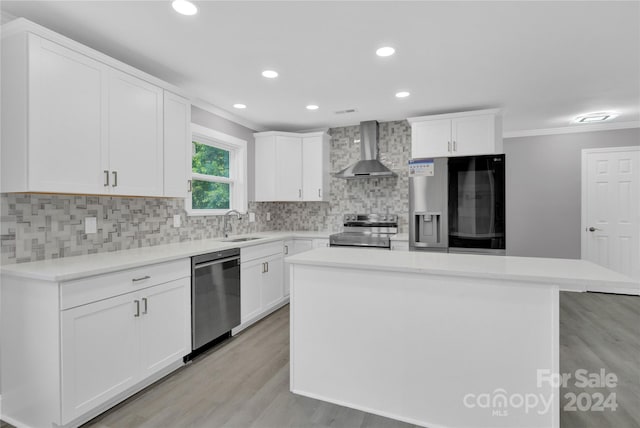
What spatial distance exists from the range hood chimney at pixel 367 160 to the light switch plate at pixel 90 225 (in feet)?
9.11

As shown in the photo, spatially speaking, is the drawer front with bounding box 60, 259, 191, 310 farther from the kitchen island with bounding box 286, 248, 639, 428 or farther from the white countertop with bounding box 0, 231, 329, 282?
the kitchen island with bounding box 286, 248, 639, 428

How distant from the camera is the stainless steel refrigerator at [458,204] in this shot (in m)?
3.58

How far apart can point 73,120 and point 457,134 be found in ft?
11.9

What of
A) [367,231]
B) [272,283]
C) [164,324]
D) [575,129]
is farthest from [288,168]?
[575,129]

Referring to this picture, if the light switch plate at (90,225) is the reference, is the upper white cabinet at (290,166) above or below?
above

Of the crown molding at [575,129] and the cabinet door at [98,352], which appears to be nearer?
the cabinet door at [98,352]

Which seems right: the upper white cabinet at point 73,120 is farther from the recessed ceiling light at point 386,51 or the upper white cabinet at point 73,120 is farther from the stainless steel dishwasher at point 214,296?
the recessed ceiling light at point 386,51

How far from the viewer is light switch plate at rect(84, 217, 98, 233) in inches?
94.1

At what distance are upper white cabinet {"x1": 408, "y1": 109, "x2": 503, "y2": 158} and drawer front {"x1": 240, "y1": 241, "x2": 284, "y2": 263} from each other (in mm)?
1996

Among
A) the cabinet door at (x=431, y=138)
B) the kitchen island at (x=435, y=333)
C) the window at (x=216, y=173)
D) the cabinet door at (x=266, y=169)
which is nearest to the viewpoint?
the kitchen island at (x=435, y=333)

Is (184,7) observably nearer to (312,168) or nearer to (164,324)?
(164,324)

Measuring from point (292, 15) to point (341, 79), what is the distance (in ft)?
3.44

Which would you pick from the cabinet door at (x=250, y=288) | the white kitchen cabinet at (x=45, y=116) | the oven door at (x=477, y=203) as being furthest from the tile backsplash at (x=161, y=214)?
the oven door at (x=477, y=203)

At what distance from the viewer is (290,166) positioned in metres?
4.57
